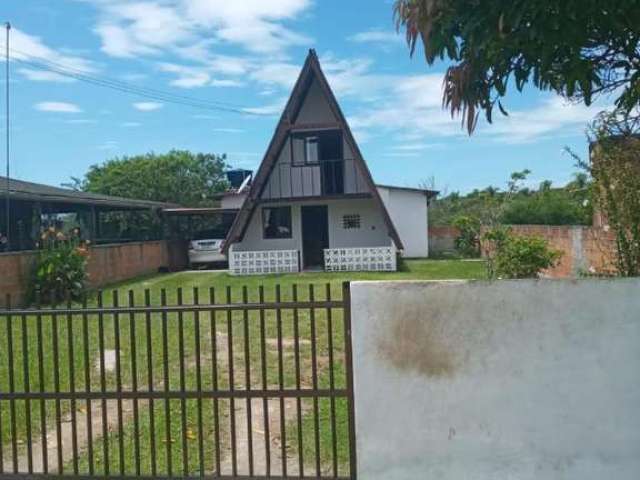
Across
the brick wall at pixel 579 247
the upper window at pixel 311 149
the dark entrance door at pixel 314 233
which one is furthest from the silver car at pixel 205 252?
the brick wall at pixel 579 247

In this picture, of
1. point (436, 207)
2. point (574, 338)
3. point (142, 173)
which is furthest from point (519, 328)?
point (142, 173)

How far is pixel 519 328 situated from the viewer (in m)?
4.00

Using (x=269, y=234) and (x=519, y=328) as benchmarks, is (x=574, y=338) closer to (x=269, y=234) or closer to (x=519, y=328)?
(x=519, y=328)

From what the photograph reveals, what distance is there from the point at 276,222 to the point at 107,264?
7.26 m

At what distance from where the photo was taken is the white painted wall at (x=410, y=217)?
26.8 metres

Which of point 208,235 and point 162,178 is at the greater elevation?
point 162,178

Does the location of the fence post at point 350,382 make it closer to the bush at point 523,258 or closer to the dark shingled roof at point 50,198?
the bush at point 523,258

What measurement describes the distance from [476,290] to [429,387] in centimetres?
72

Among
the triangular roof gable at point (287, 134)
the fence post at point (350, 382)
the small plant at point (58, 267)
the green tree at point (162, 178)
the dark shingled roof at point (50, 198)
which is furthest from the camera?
the green tree at point (162, 178)

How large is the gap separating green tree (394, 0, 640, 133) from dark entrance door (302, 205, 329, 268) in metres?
19.0

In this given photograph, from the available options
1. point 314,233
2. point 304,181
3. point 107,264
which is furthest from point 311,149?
point 107,264

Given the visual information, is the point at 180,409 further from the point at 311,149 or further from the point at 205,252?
the point at 205,252

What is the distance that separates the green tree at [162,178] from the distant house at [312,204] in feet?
58.3

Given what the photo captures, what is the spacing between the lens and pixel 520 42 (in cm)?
368
